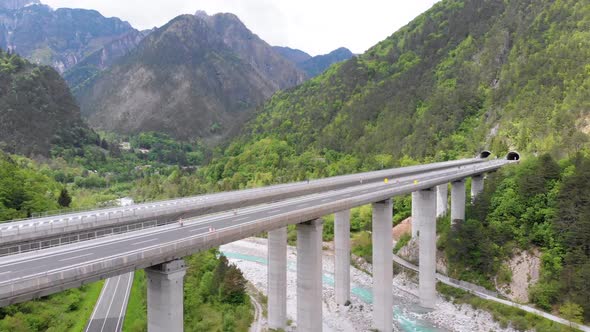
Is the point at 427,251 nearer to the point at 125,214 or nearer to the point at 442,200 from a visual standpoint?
the point at 442,200

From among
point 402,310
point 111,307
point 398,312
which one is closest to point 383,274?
point 398,312

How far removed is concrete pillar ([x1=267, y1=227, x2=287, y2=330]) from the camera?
133ft

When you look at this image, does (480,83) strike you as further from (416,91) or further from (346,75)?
(346,75)

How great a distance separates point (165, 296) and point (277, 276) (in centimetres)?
1911

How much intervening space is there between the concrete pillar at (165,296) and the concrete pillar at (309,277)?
12.8m

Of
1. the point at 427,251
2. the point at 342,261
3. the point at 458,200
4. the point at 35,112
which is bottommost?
the point at 342,261

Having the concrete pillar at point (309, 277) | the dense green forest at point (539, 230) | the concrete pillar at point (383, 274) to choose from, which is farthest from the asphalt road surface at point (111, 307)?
the dense green forest at point (539, 230)

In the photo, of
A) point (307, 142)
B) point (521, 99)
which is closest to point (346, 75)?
point (307, 142)

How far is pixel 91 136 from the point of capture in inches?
6216

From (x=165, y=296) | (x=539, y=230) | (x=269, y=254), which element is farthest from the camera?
(x=539, y=230)

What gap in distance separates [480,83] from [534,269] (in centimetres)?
6560

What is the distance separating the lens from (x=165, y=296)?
2278 cm

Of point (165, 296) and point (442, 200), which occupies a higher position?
point (165, 296)

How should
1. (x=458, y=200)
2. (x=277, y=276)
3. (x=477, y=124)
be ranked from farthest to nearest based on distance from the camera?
1. (x=477, y=124)
2. (x=458, y=200)
3. (x=277, y=276)
